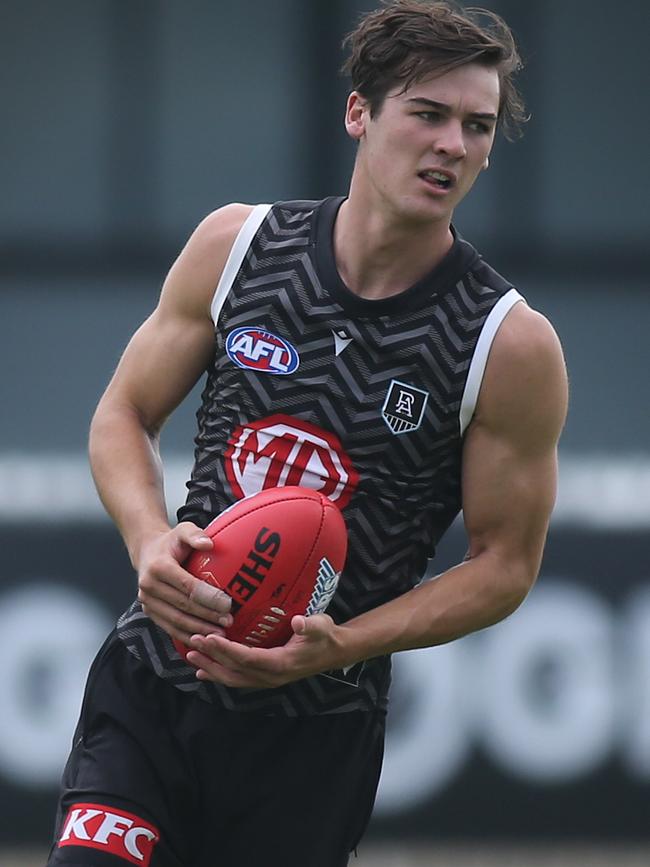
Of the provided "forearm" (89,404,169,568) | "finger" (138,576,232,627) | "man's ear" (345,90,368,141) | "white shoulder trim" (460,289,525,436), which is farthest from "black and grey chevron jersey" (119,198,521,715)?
"finger" (138,576,232,627)

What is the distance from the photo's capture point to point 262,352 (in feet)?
12.2

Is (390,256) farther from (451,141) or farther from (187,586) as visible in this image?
(187,586)

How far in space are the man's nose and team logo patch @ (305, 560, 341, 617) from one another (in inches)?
31.9

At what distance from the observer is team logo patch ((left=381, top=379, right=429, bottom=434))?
3.67m

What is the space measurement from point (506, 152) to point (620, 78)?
531 mm

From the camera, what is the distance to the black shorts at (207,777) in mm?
3654

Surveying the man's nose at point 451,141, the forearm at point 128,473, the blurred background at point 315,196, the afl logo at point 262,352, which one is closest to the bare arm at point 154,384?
the forearm at point 128,473

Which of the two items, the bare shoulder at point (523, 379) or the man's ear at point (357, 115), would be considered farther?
the man's ear at point (357, 115)

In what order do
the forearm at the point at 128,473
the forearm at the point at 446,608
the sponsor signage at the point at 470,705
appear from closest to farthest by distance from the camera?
the forearm at the point at 446,608 < the forearm at the point at 128,473 < the sponsor signage at the point at 470,705

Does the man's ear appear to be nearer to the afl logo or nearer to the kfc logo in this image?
the afl logo

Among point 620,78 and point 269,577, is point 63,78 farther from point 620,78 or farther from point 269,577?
point 269,577

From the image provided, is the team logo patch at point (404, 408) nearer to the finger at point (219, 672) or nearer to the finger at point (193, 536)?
the finger at point (193, 536)

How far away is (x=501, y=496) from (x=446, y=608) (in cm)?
24

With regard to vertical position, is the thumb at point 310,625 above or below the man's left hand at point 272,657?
above
